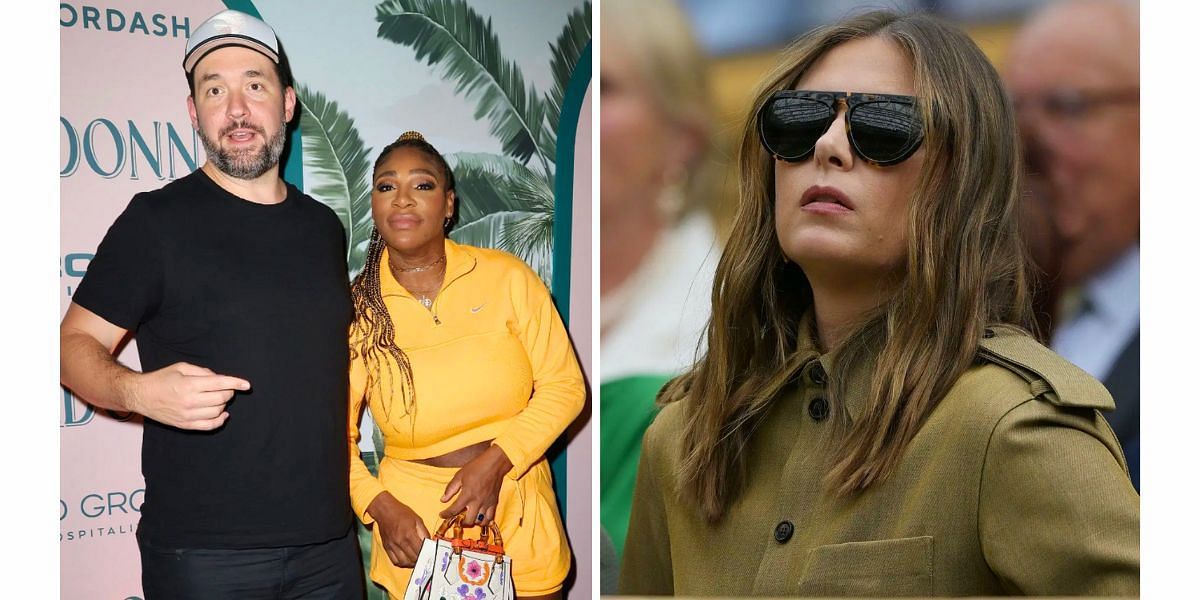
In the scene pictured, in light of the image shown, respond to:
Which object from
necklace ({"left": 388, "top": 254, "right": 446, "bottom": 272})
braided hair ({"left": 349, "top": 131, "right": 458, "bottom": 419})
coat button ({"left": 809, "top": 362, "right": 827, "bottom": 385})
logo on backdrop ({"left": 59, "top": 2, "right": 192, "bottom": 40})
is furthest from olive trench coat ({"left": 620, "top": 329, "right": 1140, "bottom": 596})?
logo on backdrop ({"left": 59, "top": 2, "right": 192, "bottom": 40})

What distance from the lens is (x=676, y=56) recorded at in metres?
2.98

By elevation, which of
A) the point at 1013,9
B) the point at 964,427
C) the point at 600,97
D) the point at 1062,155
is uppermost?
the point at 1013,9

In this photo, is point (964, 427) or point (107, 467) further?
point (107, 467)

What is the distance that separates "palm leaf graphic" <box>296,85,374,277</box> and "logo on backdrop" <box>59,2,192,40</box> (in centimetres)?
39

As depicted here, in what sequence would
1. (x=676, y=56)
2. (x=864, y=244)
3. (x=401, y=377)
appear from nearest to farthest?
1. (x=864, y=244)
2. (x=676, y=56)
3. (x=401, y=377)

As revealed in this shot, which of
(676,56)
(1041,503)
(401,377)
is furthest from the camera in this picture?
(401,377)

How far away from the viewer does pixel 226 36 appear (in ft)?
9.98

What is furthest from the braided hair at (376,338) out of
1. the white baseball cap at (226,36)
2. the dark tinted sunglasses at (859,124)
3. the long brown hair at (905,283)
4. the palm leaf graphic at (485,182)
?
the dark tinted sunglasses at (859,124)

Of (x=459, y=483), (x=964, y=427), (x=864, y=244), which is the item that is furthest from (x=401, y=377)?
(x=964, y=427)

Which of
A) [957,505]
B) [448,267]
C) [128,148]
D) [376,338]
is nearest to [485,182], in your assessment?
[448,267]

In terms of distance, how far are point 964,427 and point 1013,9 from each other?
121cm

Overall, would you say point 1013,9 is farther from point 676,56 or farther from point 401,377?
point 401,377

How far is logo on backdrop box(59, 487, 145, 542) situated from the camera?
2975 mm

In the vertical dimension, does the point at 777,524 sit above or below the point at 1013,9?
below
